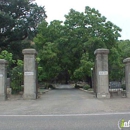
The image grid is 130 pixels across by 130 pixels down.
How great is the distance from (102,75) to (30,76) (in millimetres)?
5258

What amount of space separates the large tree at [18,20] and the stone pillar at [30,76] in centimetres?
1848

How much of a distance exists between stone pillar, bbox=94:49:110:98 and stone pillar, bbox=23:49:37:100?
15.2 feet

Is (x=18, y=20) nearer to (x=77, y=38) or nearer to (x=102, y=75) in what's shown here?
(x=77, y=38)

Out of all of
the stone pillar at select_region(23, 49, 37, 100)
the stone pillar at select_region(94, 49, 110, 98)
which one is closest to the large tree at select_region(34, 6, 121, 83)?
the stone pillar at select_region(94, 49, 110, 98)

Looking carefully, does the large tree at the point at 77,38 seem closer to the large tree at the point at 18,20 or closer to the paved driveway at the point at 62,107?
the large tree at the point at 18,20

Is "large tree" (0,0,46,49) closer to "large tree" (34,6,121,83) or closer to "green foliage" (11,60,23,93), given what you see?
"large tree" (34,6,121,83)

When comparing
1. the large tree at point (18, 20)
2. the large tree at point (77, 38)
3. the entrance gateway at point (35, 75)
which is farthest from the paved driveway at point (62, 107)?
the large tree at point (18, 20)

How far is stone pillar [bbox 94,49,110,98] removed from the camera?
18.0 meters

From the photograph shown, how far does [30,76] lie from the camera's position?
18.0 m

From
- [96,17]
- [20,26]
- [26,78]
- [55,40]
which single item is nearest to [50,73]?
[55,40]

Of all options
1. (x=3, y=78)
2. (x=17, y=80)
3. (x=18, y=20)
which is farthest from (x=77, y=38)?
(x=3, y=78)
